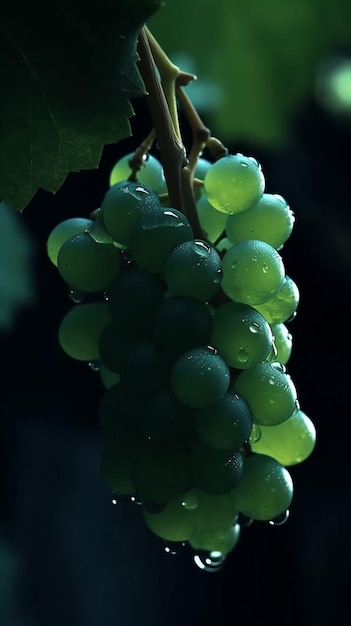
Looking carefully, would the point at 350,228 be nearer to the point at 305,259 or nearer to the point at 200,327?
the point at 305,259

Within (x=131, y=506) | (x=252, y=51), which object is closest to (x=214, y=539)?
(x=252, y=51)

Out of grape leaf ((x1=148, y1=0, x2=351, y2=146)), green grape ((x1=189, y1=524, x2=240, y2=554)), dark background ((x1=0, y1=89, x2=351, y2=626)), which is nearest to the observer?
green grape ((x1=189, y1=524, x2=240, y2=554))

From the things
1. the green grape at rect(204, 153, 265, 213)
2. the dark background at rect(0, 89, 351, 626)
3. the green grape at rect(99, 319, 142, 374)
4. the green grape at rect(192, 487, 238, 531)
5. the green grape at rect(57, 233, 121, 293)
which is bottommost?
the dark background at rect(0, 89, 351, 626)

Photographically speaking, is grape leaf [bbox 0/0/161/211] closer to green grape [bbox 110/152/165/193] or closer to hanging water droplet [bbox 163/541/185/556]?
green grape [bbox 110/152/165/193]

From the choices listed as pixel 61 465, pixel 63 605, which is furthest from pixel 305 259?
pixel 63 605

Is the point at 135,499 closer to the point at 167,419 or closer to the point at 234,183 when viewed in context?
the point at 167,419

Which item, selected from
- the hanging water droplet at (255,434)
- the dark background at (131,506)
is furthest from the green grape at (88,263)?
the dark background at (131,506)

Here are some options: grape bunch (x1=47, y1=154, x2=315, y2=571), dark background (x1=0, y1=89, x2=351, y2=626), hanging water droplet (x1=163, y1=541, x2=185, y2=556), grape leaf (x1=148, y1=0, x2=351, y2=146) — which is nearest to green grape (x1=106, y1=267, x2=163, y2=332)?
grape bunch (x1=47, y1=154, x2=315, y2=571)
